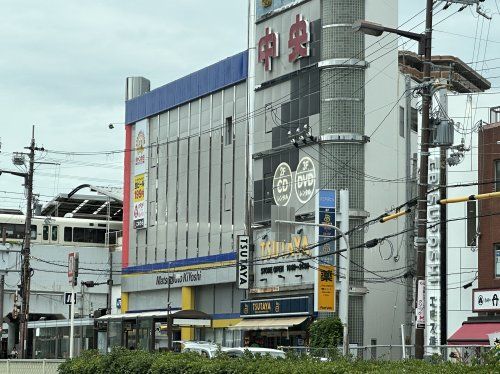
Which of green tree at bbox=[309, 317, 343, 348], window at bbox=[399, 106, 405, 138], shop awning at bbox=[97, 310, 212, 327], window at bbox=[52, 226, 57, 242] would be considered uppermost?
window at bbox=[399, 106, 405, 138]

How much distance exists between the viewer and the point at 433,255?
48438 mm

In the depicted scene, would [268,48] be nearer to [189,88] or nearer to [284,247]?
[189,88]

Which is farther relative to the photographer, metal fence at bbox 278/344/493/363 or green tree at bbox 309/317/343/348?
green tree at bbox 309/317/343/348

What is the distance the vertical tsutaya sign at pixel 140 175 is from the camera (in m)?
75.4

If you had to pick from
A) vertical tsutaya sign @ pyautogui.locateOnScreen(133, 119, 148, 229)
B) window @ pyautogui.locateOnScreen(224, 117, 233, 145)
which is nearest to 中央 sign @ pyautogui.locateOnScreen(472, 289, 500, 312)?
window @ pyautogui.locateOnScreen(224, 117, 233, 145)

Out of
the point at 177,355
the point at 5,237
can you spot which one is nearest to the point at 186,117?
the point at 5,237

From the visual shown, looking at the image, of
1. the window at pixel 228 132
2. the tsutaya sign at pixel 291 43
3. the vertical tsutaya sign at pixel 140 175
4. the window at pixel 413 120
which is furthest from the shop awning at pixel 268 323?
the vertical tsutaya sign at pixel 140 175

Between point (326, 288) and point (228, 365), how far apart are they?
3071 centimetres

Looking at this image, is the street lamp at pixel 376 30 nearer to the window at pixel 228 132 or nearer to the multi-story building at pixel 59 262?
the window at pixel 228 132

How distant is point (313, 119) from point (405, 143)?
6.11 meters

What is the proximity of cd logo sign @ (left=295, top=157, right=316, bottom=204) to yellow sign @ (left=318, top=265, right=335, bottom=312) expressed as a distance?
16.2 ft

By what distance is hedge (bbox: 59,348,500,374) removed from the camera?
17.8 meters

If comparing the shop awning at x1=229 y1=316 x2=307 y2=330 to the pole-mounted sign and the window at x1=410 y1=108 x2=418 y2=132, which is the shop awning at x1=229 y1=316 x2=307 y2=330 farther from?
the pole-mounted sign

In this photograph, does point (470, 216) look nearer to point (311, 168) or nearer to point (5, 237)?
point (311, 168)
